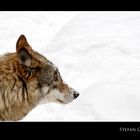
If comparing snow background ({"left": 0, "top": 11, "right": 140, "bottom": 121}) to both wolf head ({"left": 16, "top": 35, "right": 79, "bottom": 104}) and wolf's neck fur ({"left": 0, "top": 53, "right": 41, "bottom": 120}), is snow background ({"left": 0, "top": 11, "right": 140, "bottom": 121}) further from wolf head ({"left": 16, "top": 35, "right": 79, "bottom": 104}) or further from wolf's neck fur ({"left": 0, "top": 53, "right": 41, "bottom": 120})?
wolf's neck fur ({"left": 0, "top": 53, "right": 41, "bottom": 120})

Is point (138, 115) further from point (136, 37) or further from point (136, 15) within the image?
point (136, 15)

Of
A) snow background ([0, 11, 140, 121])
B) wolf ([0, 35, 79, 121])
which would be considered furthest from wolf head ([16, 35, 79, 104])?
snow background ([0, 11, 140, 121])

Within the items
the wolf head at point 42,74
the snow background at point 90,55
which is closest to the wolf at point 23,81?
the wolf head at point 42,74

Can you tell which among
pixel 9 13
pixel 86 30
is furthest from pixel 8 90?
pixel 9 13

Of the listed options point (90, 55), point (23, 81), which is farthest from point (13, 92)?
point (90, 55)

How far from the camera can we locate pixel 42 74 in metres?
6.59

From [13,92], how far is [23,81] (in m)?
0.21

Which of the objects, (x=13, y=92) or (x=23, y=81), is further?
(x=23, y=81)

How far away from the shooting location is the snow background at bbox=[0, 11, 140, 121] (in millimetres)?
8930

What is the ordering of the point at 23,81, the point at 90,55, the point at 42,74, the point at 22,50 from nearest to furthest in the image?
the point at 22,50 → the point at 23,81 → the point at 42,74 → the point at 90,55

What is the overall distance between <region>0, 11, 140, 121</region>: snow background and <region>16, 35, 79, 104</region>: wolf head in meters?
1.58

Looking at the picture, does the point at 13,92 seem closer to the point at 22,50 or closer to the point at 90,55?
the point at 22,50

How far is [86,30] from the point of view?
14.6m

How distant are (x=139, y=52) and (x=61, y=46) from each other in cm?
201
